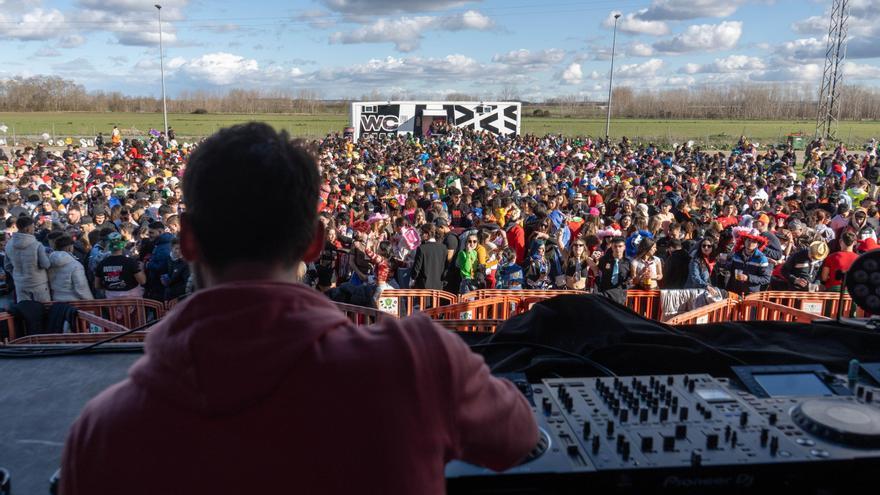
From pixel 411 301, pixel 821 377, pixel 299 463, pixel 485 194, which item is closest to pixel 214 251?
pixel 299 463

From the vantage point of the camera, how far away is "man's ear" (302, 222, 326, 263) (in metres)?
1.28

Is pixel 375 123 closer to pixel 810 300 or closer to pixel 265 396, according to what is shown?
pixel 810 300

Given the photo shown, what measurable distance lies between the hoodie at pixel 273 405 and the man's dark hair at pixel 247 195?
10 cm

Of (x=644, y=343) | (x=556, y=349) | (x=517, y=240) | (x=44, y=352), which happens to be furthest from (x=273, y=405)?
(x=517, y=240)

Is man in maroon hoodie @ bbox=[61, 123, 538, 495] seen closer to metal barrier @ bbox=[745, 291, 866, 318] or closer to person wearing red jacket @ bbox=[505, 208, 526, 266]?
metal barrier @ bbox=[745, 291, 866, 318]

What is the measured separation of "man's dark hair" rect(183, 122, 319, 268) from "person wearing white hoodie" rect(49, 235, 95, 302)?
7381 millimetres

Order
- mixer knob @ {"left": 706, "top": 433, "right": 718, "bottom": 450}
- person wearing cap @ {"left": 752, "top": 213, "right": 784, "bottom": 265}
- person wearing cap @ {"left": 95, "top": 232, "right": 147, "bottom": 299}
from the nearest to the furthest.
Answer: mixer knob @ {"left": 706, "top": 433, "right": 718, "bottom": 450}, person wearing cap @ {"left": 95, "top": 232, "right": 147, "bottom": 299}, person wearing cap @ {"left": 752, "top": 213, "right": 784, "bottom": 265}

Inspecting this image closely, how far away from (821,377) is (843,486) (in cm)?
55

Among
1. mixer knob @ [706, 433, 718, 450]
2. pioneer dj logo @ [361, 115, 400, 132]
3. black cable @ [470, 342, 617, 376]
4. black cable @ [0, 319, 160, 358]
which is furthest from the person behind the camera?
pioneer dj logo @ [361, 115, 400, 132]

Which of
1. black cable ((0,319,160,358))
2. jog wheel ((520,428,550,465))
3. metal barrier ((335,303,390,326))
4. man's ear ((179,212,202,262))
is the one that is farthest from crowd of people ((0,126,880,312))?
man's ear ((179,212,202,262))

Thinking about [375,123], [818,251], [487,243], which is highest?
[375,123]

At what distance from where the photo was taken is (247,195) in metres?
1.15

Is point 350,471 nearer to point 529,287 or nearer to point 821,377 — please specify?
point 821,377

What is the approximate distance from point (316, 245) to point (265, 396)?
380 millimetres
